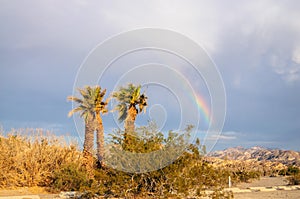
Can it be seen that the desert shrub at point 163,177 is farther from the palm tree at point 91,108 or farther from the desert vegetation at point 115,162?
the palm tree at point 91,108

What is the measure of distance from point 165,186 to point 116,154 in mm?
1889

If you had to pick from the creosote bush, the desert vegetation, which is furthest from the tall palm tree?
the creosote bush

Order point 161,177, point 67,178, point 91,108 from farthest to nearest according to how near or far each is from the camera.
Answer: point 91,108 < point 67,178 < point 161,177

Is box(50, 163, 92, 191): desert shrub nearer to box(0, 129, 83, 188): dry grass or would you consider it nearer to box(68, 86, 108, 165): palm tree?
box(0, 129, 83, 188): dry grass

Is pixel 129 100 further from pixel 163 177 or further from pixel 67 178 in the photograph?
pixel 163 177

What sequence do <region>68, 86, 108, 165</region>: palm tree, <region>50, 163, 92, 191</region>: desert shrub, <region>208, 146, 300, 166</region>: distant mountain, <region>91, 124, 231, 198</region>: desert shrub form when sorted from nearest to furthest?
<region>91, 124, 231, 198</region>: desert shrub → <region>50, 163, 92, 191</region>: desert shrub → <region>68, 86, 108, 165</region>: palm tree → <region>208, 146, 300, 166</region>: distant mountain

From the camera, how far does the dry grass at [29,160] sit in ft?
61.1

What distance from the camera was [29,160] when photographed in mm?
18891

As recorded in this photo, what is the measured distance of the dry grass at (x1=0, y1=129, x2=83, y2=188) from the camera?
18625mm

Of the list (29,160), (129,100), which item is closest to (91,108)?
(129,100)

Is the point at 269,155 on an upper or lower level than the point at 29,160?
upper

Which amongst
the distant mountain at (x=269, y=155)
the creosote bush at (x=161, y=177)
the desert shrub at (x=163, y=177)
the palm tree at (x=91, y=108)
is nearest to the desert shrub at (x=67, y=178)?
the creosote bush at (x=161, y=177)

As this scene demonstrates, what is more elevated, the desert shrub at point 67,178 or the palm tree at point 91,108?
the palm tree at point 91,108

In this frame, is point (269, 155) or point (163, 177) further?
point (269, 155)
